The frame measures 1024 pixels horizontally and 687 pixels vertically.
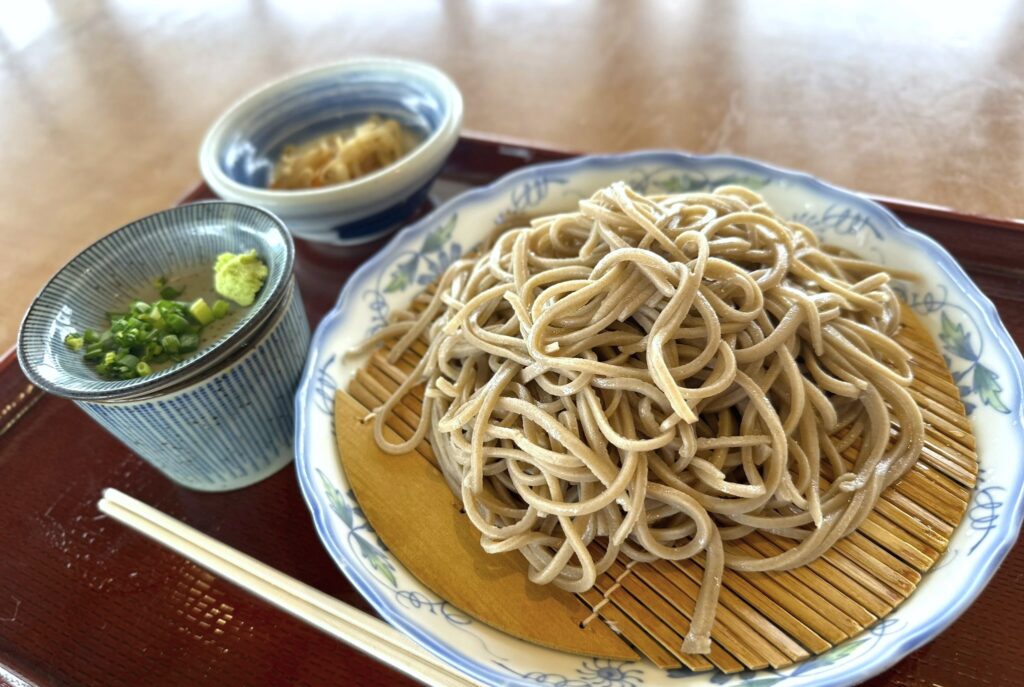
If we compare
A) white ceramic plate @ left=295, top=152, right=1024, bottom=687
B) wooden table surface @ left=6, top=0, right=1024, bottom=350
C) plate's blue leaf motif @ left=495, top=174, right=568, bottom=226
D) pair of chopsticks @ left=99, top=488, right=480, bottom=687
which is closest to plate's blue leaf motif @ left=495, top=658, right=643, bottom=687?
white ceramic plate @ left=295, top=152, right=1024, bottom=687

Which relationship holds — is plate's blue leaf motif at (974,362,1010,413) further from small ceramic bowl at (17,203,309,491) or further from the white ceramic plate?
small ceramic bowl at (17,203,309,491)

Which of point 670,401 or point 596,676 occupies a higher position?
point 670,401

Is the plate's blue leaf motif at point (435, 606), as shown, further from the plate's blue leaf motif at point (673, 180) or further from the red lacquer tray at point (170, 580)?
the plate's blue leaf motif at point (673, 180)

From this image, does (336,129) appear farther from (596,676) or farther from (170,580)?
(596,676)

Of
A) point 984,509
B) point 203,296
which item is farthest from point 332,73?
point 984,509

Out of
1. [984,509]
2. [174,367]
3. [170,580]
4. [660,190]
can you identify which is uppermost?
[174,367]

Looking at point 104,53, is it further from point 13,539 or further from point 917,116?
point 917,116

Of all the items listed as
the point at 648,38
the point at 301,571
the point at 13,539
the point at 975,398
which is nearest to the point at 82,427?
the point at 13,539
